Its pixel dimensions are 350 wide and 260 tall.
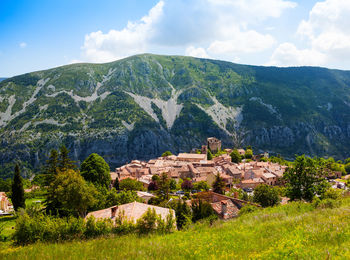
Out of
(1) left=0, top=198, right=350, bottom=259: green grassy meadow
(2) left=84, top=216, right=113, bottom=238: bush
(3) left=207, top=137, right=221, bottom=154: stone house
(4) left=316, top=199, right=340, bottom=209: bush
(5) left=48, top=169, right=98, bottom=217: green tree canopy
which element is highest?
(1) left=0, top=198, right=350, bottom=259: green grassy meadow

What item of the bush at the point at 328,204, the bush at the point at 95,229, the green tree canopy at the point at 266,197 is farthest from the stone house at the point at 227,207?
the bush at the point at 95,229

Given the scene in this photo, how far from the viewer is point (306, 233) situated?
845 cm

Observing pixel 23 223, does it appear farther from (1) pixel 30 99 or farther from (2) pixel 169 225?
(1) pixel 30 99

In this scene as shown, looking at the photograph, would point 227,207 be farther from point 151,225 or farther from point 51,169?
point 51,169

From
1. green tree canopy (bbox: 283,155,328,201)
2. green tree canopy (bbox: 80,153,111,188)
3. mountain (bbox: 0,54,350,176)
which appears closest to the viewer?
green tree canopy (bbox: 283,155,328,201)

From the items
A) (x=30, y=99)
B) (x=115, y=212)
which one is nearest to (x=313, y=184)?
(x=115, y=212)

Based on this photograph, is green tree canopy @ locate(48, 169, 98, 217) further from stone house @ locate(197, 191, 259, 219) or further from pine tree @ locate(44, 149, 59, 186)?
stone house @ locate(197, 191, 259, 219)

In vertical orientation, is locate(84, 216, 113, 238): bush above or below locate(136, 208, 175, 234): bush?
below

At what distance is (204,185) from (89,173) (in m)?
28.2

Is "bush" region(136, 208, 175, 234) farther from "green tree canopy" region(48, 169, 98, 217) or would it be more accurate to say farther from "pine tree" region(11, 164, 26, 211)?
"pine tree" region(11, 164, 26, 211)

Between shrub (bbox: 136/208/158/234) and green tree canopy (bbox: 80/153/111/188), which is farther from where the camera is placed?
green tree canopy (bbox: 80/153/111/188)

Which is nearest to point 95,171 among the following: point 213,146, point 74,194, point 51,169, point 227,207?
point 51,169

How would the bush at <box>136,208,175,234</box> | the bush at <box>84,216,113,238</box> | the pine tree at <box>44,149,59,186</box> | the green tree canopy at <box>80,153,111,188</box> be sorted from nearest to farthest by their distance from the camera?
1. the bush at <box>136,208,175,234</box>
2. the bush at <box>84,216,113,238</box>
3. the pine tree at <box>44,149,59,186</box>
4. the green tree canopy at <box>80,153,111,188</box>

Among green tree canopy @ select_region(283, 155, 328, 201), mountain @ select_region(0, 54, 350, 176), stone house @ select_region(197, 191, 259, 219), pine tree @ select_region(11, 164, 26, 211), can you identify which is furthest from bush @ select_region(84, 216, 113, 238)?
mountain @ select_region(0, 54, 350, 176)
